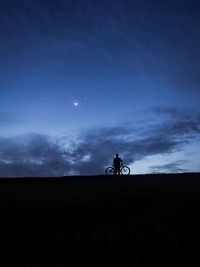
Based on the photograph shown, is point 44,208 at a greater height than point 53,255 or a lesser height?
greater

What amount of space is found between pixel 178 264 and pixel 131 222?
2.53 meters

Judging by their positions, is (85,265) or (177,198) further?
(177,198)

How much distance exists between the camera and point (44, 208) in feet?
30.8

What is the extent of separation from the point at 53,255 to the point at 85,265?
2.33 feet

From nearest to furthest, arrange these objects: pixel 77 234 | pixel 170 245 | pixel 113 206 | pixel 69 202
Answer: pixel 170 245, pixel 77 234, pixel 113 206, pixel 69 202

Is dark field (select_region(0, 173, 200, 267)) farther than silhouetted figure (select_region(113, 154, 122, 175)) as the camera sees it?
No

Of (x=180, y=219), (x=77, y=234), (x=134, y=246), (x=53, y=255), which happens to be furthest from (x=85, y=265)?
(x=180, y=219)

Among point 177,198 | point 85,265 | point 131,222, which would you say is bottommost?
point 85,265

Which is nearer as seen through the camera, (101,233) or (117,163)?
(101,233)

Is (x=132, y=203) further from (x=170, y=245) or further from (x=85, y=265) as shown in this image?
(x=85, y=265)

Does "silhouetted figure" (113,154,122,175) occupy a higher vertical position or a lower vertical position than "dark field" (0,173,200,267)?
higher

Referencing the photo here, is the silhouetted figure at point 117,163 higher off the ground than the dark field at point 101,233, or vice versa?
the silhouetted figure at point 117,163

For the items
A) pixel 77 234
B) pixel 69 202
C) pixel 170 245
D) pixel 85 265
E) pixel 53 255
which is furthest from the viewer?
pixel 69 202

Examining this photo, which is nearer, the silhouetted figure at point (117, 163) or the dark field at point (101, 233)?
the dark field at point (101, 233)
